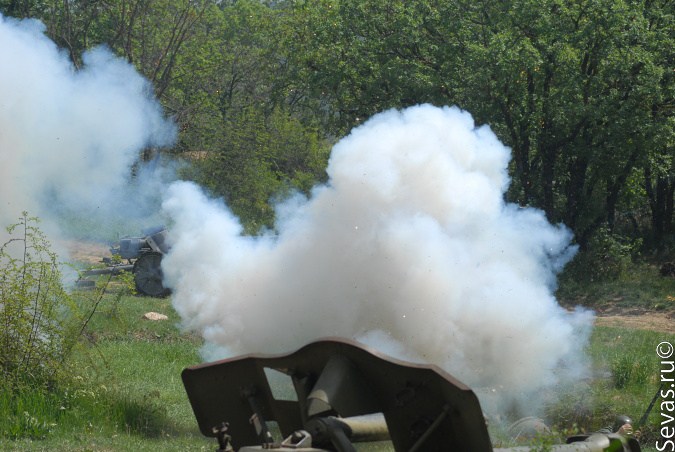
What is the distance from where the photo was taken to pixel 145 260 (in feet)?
77.5

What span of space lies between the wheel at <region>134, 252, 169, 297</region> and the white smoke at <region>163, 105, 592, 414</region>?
1204 centimetres

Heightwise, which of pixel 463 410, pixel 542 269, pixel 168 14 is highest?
pixel 168 14

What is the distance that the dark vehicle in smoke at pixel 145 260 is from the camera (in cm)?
2336

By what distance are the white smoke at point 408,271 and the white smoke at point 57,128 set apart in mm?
2830

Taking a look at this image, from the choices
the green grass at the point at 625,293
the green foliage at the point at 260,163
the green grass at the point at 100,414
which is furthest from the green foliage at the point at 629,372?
the green foliage at the point at 260,163

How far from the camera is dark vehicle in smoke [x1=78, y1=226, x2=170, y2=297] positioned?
23359mm

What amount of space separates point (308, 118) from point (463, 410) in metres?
25.5

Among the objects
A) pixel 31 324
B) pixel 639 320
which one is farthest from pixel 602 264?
pixel 31 324

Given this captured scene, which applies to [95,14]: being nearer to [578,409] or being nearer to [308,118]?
[308,118]

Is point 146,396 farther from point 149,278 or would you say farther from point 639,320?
point 149,278

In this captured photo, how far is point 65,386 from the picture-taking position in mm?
9734

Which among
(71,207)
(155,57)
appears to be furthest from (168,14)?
(71,207)

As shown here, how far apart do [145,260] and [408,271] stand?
1436 centimetres
